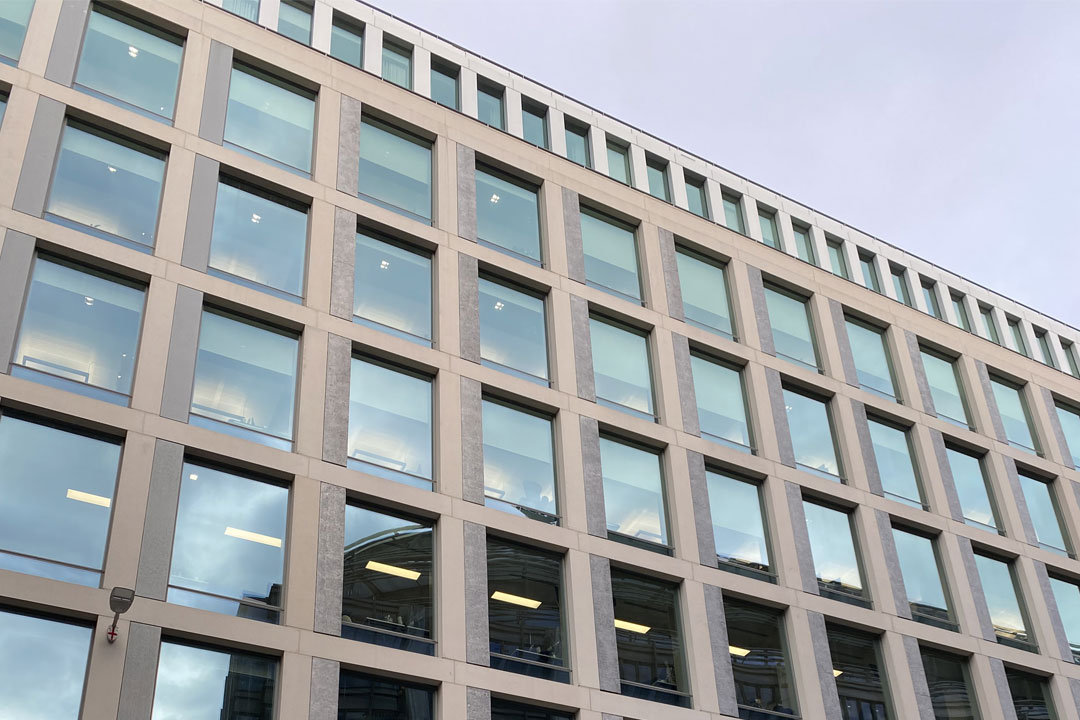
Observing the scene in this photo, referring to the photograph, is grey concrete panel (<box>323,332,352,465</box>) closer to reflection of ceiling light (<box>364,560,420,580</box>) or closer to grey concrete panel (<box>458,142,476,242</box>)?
reflection of ceiling light (<box>364,560,420,580</box>)

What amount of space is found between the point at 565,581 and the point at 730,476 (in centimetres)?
734

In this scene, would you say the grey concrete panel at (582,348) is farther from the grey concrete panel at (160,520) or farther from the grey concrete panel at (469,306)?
the grey concrete panel at (160,520)

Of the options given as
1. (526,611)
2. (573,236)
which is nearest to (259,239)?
(573,236)

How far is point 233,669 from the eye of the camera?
2255cm

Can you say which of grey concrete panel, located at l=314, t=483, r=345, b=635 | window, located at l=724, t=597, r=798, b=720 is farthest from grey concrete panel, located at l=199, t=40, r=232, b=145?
window, located at l=724, t=597, r=798, b=720

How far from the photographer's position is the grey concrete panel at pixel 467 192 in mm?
32312

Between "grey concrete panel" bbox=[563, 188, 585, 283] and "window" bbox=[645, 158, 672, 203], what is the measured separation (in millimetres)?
3500

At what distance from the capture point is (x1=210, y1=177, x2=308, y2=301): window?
91.7 ft

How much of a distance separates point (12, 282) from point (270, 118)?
9268 mm

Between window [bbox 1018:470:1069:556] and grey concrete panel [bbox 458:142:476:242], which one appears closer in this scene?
grey concrete panel [bbox 458:142:476:242]

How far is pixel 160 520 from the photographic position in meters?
23.0

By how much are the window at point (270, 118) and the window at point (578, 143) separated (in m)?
8.72

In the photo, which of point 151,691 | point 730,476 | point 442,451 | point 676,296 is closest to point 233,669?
point 151,691

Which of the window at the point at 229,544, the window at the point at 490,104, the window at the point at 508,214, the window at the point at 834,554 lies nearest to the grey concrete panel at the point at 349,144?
the window at the point at 508,214
